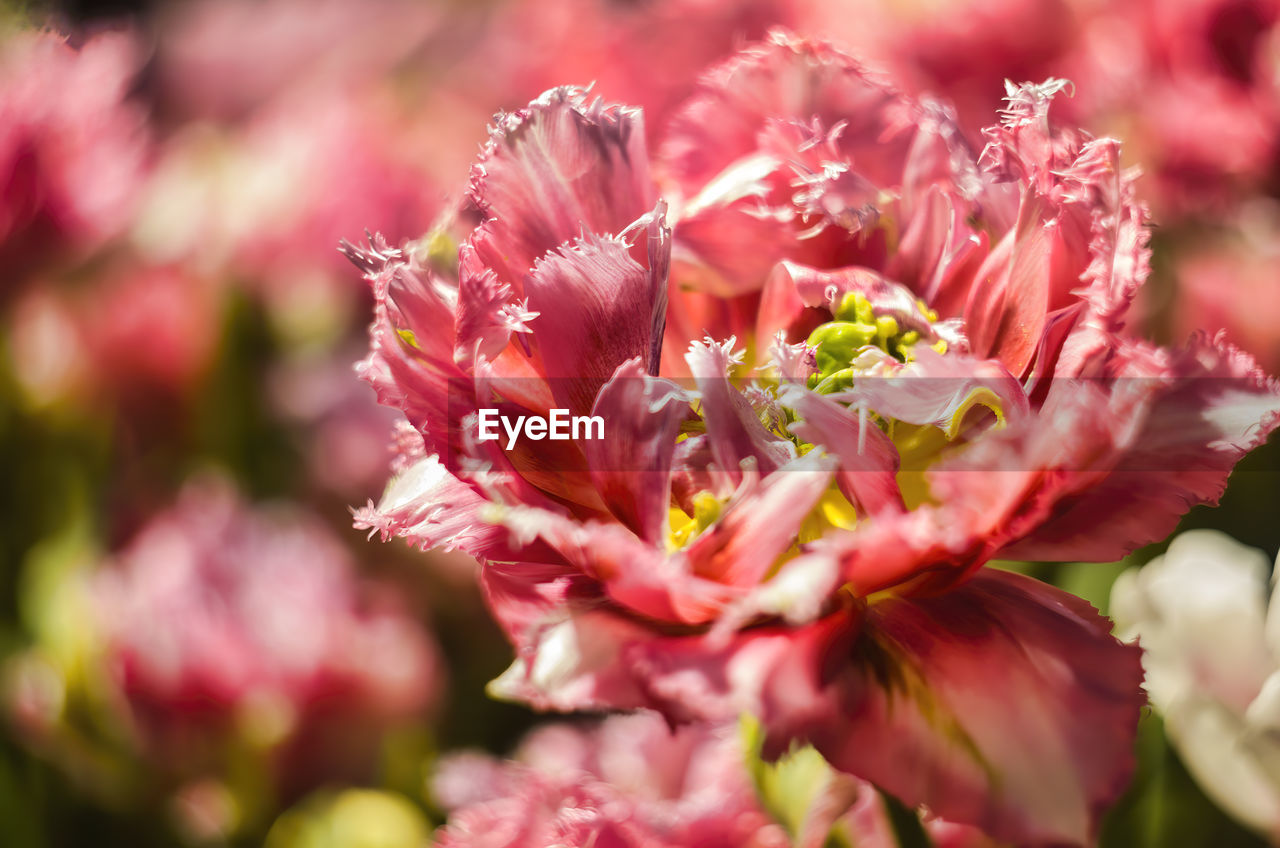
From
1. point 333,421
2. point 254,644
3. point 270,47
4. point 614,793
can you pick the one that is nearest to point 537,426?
point 614,793

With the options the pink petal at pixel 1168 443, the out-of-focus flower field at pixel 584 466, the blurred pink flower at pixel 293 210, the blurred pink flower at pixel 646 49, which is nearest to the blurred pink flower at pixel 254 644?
the out-of-focus flower field at pixel 584 466

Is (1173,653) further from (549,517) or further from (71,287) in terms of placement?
(71,287)

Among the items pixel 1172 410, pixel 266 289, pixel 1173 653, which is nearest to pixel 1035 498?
pixel 1172 410

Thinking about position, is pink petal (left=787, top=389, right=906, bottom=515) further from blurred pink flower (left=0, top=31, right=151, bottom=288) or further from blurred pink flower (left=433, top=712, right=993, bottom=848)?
blurred pink flower (left=0, top=31, right=151, bottom=288)

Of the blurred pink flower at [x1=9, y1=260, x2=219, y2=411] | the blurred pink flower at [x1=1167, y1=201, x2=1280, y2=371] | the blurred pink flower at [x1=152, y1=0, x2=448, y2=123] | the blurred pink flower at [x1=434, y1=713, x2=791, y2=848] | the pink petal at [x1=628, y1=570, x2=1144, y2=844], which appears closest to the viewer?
the pink petal at [x1=628, y1=570, x2=1144, y2=844]

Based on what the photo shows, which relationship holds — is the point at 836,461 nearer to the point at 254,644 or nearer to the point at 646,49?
the point at 254,644

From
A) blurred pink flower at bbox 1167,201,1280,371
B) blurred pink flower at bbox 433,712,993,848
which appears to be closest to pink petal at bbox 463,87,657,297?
blurred pink flower at bbox 433,712,993,848
